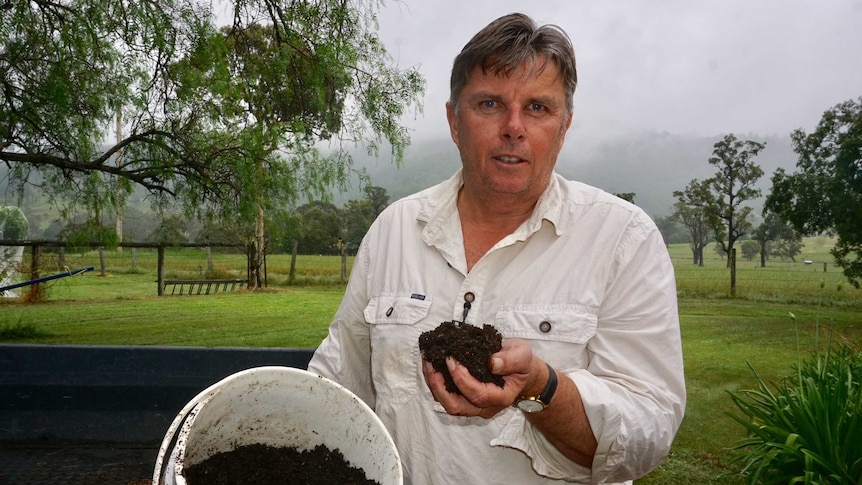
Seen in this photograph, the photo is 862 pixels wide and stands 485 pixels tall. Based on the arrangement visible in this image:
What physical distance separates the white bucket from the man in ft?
0.51

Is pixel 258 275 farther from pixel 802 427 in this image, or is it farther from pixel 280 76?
pixel 802 427

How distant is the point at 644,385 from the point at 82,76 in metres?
6.12

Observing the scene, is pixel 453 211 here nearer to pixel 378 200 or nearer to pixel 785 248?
pixel 378 200

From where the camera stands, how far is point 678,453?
423cm

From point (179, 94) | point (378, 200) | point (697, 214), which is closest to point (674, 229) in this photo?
point (697, 214)

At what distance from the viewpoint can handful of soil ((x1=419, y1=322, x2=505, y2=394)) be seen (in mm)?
1096

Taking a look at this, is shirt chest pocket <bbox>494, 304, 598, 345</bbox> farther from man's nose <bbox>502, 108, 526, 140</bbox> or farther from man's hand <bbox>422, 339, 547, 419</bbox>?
man's nose <bbox>502, 108, 526, 140</bbox>

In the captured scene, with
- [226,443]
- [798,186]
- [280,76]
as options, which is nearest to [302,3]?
[280,76]

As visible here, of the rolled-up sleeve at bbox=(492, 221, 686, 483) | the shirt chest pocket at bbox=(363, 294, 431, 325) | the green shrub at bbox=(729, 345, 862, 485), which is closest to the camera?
the rolled-up sleeve at bbox=(492, 221, 686, 483)

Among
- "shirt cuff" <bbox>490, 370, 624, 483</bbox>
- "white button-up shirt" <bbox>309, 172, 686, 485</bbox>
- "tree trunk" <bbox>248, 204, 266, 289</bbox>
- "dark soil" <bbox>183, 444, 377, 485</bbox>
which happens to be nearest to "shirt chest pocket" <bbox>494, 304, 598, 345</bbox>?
"white button-up shirt" <bbox>309, 172, 686, 485</bbox>

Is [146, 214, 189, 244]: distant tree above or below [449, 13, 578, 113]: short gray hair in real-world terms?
below

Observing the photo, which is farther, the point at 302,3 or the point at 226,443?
the point at 302,3

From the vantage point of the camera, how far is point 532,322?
4.35ft

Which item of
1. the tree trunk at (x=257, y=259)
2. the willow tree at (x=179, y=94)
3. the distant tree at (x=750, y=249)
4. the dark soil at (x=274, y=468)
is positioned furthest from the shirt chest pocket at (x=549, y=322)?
the distant tree at (x=750, y=249)
